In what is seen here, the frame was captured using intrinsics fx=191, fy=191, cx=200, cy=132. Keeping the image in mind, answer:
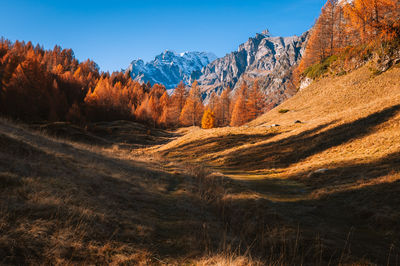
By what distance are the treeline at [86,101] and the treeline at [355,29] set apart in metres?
24.8

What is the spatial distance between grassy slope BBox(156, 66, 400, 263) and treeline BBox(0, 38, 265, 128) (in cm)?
3842

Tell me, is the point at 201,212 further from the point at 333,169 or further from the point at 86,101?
the point at 86,101

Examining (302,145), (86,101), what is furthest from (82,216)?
(86,101)

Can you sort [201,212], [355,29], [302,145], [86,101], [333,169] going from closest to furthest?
[201,212], [333,169], [302,145], [355,29], [86,101]

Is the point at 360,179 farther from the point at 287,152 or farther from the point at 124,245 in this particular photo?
the point at 124,245

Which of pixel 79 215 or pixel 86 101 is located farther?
pixel 86 101

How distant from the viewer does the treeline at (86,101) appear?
1734 inches

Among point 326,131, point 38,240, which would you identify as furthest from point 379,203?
point 326,131

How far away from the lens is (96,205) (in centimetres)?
526

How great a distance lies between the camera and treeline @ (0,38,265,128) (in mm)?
44031

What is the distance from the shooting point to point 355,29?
46.4m

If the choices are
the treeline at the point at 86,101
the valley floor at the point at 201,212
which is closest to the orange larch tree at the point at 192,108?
the treeline at the point at 86,101

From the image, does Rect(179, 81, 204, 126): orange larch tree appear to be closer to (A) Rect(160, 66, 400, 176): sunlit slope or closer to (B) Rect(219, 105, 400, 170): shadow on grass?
(A) Rect(160, 66, 400, 176): sunlit slope

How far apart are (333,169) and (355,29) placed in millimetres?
52325
